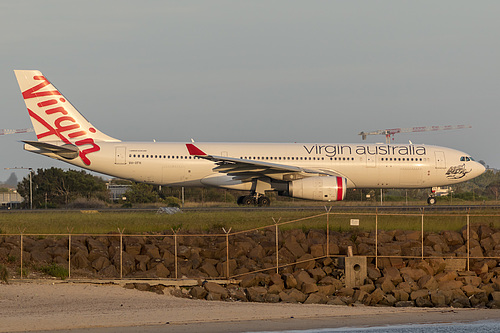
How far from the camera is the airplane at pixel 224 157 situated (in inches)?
1368

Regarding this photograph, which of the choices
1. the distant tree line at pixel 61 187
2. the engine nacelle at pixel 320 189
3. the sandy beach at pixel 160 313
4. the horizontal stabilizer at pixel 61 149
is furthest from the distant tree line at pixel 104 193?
the sandy beach at pixel 160 313

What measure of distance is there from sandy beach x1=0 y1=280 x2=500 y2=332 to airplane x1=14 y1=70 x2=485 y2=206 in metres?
18.1

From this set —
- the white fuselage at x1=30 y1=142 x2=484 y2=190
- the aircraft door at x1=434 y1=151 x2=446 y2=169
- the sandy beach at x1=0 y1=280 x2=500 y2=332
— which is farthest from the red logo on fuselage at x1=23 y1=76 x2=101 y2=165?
the sandy beach at x1=0 y1=280 x2=500 y2=332

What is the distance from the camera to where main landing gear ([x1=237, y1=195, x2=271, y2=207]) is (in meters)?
34.7

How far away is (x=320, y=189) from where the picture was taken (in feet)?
107

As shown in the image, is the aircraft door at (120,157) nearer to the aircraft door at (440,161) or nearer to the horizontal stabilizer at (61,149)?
the horizontal stabilizer at (61,149)

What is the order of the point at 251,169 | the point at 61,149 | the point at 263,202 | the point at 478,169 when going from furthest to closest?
the point at 478,169, the point at 263,202, the point at 61,149, the point at 251,169

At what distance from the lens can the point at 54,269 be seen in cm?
1845

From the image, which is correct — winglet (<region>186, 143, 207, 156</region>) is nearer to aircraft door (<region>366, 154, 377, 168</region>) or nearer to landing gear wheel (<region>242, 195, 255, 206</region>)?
landing gear wheel (<region>242, 195, 255, 206</region>)

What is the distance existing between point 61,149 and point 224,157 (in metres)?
7.96

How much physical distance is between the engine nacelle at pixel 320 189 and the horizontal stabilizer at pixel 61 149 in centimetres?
1102

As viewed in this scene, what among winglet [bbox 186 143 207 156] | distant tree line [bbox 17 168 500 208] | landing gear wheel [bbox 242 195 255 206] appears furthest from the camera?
distant tree line [bbox 17 168 500 208]

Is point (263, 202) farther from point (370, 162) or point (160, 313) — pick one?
point (160, 313)

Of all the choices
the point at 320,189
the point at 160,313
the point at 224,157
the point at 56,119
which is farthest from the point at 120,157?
the point at 160,313
